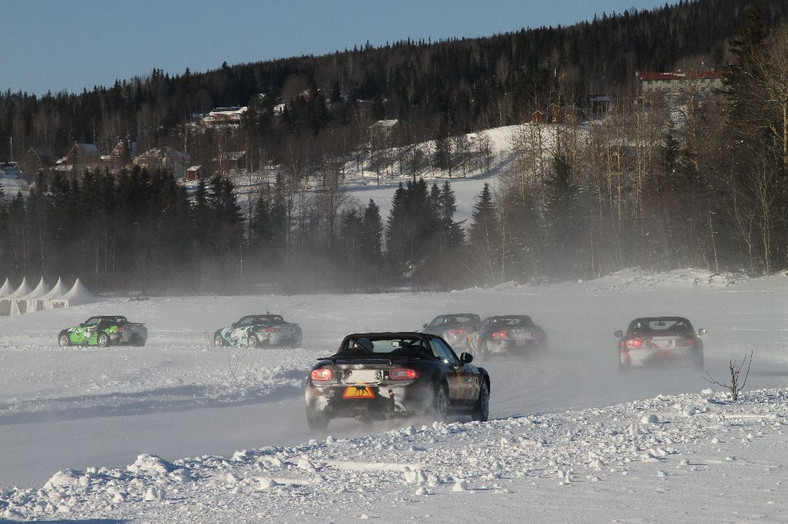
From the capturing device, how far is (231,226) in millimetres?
95250

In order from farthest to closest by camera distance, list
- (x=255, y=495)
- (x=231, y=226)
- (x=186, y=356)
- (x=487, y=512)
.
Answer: (x=231, y=226) → (x=186, y=356) → (x=255, y=495) → (x=487, y=512)

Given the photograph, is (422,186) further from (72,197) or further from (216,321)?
(216,321)

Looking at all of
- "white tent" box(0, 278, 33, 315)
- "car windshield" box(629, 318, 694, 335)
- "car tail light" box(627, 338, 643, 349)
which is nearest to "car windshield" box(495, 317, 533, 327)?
"car windshield" box(629, 318, 694, 335)

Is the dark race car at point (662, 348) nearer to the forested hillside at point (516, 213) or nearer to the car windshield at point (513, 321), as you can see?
the car windshield at point (513, 321)

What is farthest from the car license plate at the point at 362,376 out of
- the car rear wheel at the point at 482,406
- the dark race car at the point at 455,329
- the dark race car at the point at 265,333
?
the dark race car at the point at 265,333

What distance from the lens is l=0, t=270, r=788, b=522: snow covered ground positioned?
22.9 feet

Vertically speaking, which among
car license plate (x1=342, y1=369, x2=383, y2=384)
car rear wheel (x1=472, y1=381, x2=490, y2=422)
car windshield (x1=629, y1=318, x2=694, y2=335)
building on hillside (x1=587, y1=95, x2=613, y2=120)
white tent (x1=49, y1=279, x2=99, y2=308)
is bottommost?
car rear wheel (x1=472, y1=381, x2=490, y2=422)

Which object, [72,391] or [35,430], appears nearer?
[35,430]

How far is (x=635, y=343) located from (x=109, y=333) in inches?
881

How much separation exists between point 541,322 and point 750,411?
30.0m

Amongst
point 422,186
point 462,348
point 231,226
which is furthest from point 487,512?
point 422,186

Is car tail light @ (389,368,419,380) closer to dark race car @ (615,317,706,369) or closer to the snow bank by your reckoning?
the snow bank

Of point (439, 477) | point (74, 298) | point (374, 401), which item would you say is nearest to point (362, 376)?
point (374, 401)

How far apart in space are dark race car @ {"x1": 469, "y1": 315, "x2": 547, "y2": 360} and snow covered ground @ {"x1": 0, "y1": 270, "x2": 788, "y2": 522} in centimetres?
74
